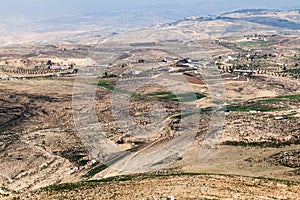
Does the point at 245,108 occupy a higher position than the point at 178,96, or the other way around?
the point at 178,96

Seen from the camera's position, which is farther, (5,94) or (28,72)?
(28,72)

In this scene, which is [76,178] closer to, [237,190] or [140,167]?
[140,167]

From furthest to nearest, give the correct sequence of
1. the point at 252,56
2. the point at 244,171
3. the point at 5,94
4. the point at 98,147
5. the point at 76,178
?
1. the point at 252,56
2. the point at 5,94
3. the point at 98,147
4. the point at 76,178
5. the point at 244,171

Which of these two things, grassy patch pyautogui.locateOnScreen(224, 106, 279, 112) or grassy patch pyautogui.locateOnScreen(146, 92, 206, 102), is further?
grassy patch pyautogui.locateOnScreen(146, 92, 206, 102)

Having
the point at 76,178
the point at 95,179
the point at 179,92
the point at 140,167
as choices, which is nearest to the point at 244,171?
the point at 140,167

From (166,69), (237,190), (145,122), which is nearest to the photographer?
(237,190)

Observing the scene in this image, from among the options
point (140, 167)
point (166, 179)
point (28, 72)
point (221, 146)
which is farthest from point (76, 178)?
point (28, 72)

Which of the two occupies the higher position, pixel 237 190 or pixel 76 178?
pixel 237 190

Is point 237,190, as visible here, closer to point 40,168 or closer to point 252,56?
point 40,168

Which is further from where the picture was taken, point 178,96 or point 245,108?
point 178,96

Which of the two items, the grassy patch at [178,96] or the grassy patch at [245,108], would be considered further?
the grassy patch at [178,96]
